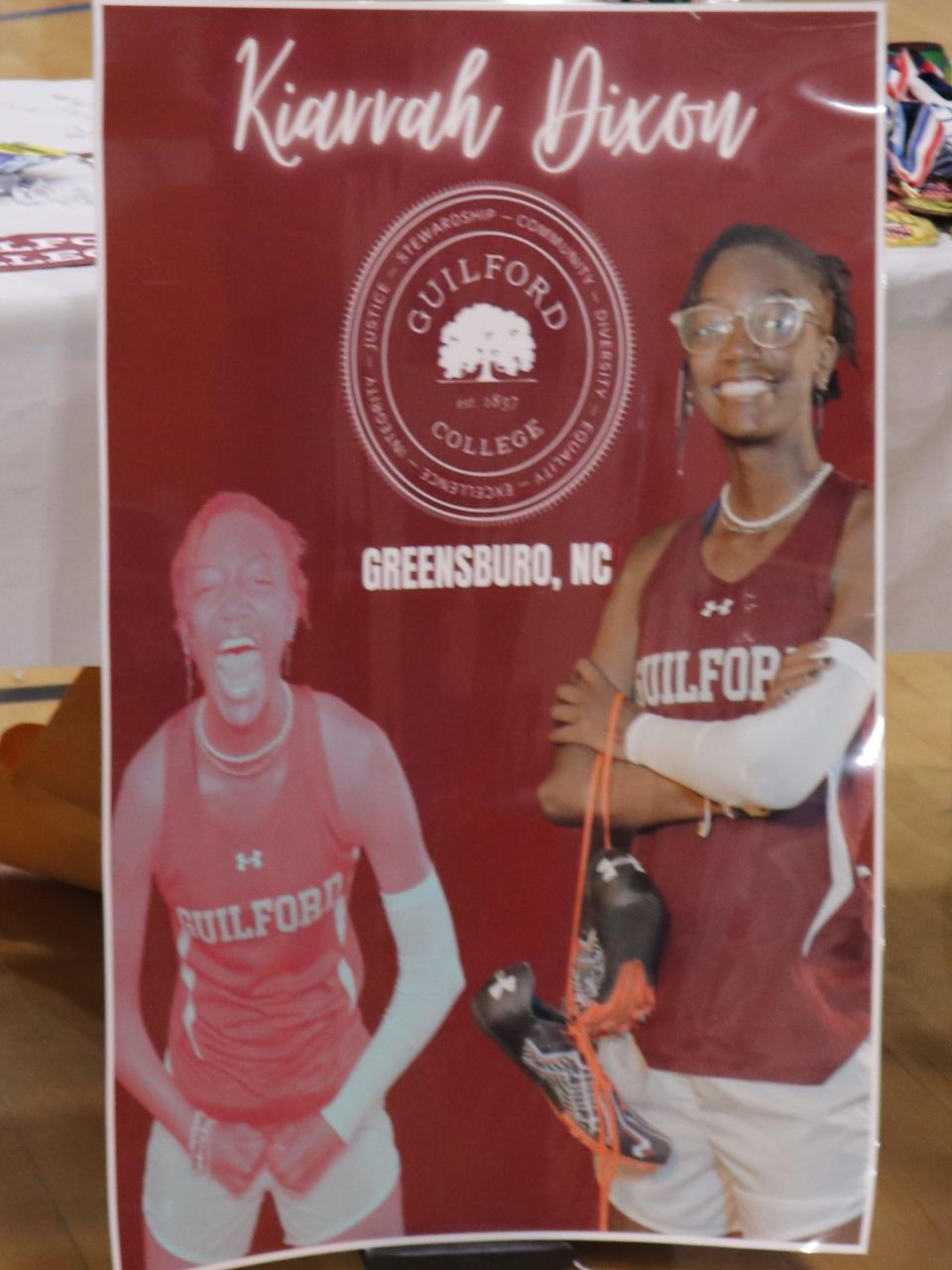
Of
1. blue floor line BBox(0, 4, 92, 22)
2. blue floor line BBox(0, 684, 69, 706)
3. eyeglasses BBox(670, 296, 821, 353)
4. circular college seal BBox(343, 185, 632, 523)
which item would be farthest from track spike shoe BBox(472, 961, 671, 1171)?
blue floor line BBox(0, 4, 92, 22)

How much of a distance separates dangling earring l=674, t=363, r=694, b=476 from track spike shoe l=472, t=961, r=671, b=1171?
434 millimetres

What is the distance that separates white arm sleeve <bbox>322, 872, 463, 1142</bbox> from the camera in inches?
60.7

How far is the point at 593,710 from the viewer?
4.98 ft

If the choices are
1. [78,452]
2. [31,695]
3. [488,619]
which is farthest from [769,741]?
[31,695]

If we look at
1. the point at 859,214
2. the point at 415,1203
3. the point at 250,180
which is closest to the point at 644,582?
the point at 859,214

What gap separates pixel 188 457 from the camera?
56.4 inches

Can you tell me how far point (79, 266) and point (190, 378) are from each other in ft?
0.89

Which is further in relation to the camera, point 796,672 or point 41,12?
point 41,12

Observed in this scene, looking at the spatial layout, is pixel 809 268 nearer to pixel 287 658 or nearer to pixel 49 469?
pixel 287 658

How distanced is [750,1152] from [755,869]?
0.80 ft

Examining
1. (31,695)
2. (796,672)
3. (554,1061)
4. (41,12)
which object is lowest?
(554,1061)

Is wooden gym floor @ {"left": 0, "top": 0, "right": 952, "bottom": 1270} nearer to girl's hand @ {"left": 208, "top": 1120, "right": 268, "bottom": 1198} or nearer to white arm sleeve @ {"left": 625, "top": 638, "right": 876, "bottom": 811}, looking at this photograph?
girl's hand @ {"left": 208, "top": 1120, "right": 268, "bottom": 1198}

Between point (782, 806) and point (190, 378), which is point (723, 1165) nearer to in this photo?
point (782, 806)

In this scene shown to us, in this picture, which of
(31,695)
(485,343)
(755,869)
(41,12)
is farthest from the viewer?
(41,12)
